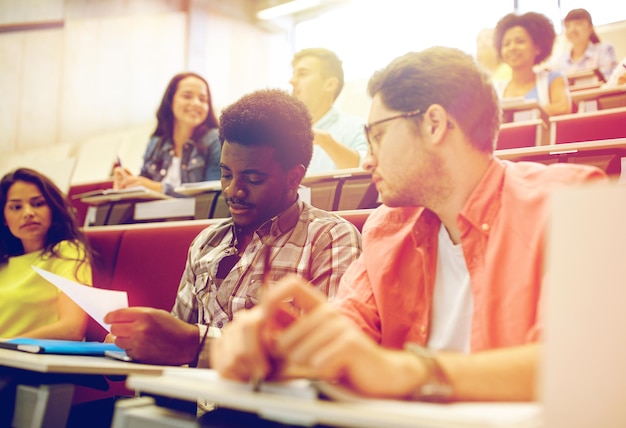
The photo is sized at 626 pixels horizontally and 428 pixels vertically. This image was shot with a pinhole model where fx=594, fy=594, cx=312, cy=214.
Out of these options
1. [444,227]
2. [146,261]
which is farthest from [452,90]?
[146,261]

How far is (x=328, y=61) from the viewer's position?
246cm

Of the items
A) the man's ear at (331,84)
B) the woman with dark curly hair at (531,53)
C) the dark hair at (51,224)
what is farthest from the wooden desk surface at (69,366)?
the woman with dark curly hair at (531,53)

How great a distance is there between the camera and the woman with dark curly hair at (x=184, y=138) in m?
2.40

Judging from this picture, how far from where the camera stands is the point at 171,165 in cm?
257

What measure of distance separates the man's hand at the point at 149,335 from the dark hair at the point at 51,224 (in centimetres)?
91

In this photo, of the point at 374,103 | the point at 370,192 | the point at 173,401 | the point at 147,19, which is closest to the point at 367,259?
the point at 374,103

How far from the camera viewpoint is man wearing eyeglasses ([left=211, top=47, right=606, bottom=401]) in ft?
2.45

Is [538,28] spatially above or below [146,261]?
above

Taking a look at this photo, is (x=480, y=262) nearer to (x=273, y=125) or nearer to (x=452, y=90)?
(x=452, y=90)

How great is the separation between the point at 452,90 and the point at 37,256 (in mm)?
1406

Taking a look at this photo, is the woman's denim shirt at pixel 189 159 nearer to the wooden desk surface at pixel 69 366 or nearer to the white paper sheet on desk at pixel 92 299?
the white paper sheet on desk at pixel 92 299

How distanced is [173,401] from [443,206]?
1.62 feet

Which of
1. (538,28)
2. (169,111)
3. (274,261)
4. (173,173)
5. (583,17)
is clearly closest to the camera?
(274,261)

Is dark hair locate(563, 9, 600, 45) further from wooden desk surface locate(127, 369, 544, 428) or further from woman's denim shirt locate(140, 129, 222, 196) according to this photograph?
wooden desk surface locate(127, 369, 544, 428)
